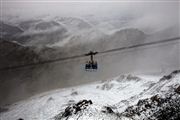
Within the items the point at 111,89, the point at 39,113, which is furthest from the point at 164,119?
the point at 111,89

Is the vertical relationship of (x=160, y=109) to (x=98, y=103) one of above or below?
above

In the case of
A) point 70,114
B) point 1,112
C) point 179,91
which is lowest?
point 1,112

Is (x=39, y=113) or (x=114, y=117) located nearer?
(x=114, y=117)

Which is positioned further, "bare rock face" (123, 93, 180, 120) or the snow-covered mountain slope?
"bare rock face" (123, 93, 180, 120)

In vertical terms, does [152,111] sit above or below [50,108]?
above

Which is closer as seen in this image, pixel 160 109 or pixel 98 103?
pixel 160 109

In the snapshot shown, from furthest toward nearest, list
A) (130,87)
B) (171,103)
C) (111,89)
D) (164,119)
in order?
(111,89), (130,87), (171,103), (164,119)

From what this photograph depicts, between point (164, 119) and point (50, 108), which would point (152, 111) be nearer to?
point (164, 119)

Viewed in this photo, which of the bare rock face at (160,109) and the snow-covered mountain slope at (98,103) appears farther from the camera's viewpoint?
the bare rock face at (160,109)
